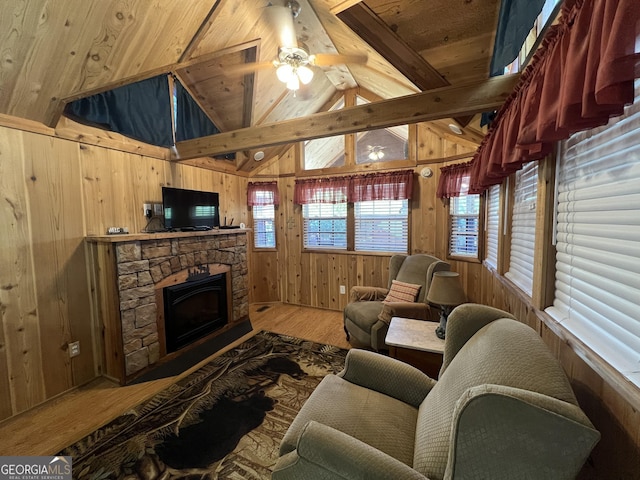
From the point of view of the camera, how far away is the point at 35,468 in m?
1.58

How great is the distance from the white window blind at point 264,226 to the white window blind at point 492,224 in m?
3.12

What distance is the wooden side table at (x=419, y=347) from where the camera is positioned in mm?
1830

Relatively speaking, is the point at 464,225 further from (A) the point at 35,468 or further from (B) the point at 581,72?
(A) the point at 35,468

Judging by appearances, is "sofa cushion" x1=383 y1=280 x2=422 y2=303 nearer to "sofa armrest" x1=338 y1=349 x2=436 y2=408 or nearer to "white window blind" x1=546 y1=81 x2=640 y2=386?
"sofa armrest" x1=338 y1=349 x2=436 y2=408

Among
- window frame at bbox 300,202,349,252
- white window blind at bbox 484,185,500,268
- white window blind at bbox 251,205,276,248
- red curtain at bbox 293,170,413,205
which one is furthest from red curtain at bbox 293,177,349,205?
white window blind at bbox 484,185,500,268

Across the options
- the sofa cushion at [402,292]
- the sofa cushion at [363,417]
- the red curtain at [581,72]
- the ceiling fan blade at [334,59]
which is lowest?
the sofa cushion at [363,417]

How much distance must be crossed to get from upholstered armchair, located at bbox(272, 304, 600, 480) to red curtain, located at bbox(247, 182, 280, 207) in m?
3.28

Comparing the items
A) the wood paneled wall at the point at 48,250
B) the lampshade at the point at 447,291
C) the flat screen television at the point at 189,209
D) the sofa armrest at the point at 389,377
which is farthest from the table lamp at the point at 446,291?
the wood paneled wall at the point at 48,250

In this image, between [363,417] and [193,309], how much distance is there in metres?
2.53

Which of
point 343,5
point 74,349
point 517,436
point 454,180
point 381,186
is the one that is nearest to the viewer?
point 517,436

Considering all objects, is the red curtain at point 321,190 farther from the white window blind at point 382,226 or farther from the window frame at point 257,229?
the window frame at point 257,229

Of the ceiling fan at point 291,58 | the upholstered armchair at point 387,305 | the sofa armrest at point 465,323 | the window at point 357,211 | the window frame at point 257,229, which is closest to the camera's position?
the sofa armrest at point 465,323

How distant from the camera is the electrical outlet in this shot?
2.35m

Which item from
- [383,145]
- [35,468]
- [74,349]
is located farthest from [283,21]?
[35,468]
